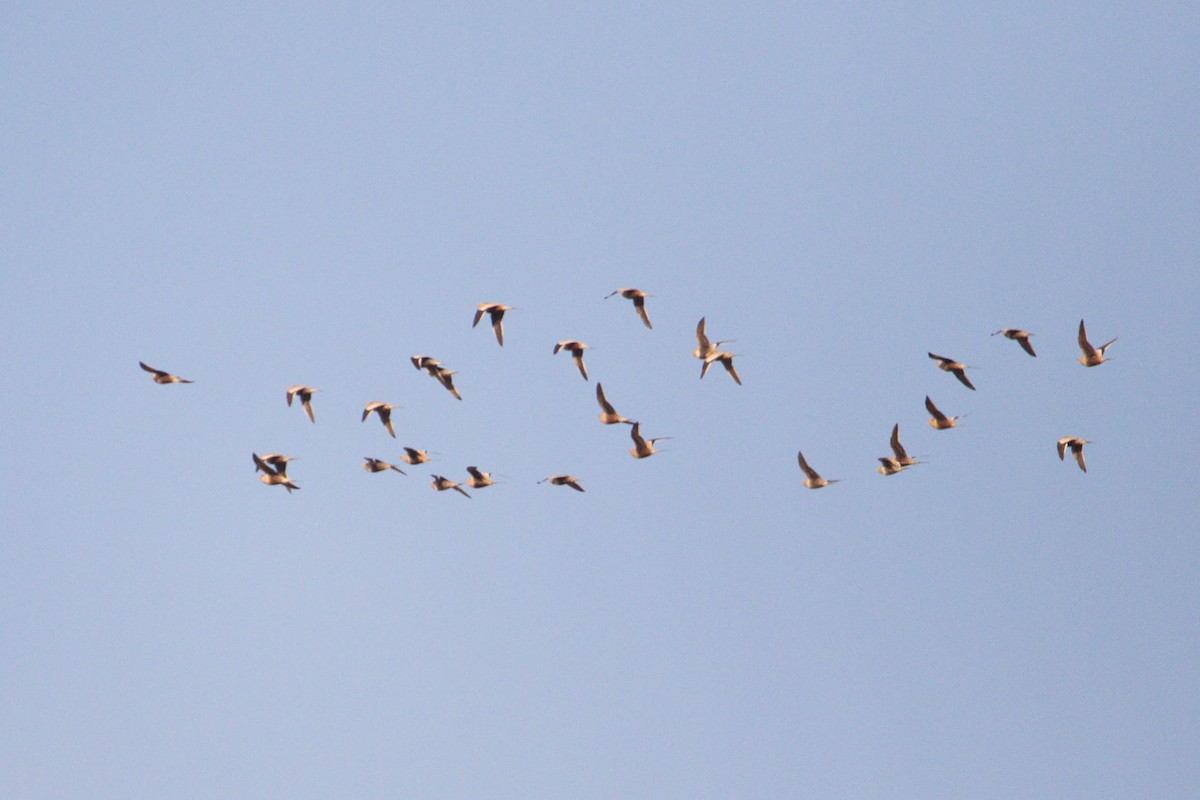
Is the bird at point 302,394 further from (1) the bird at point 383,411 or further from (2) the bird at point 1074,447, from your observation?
(2) the bird at point 1074,447

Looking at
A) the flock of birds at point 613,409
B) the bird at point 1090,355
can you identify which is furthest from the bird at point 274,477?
the bird at point 1090,355

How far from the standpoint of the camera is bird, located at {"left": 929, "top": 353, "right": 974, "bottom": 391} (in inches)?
2514

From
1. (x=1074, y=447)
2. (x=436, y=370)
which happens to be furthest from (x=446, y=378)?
(x=1074, y=447)

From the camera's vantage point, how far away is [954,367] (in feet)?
210

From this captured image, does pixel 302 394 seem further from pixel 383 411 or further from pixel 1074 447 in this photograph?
pixel 1074 447

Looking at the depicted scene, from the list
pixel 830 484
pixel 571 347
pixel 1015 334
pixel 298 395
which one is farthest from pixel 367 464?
pixel 1015 334

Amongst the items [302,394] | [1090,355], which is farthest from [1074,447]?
[302,394]

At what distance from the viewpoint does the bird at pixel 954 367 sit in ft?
209

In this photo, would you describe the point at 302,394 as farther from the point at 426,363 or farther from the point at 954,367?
the point at 954,367

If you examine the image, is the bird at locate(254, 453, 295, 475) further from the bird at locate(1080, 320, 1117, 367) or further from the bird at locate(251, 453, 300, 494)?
the bird at locate(1080, 320, 1117, 367)

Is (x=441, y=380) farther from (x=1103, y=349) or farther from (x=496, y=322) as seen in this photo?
(x=1103, y=349)

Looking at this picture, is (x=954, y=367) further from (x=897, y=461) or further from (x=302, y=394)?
(x=302, y=394)

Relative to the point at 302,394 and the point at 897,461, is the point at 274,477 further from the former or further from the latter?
the point at 897,461

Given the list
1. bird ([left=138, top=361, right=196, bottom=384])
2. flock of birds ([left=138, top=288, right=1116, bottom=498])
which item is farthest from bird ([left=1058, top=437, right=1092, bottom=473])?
bird ([left=138, top=361, right=196, bottom=384])
